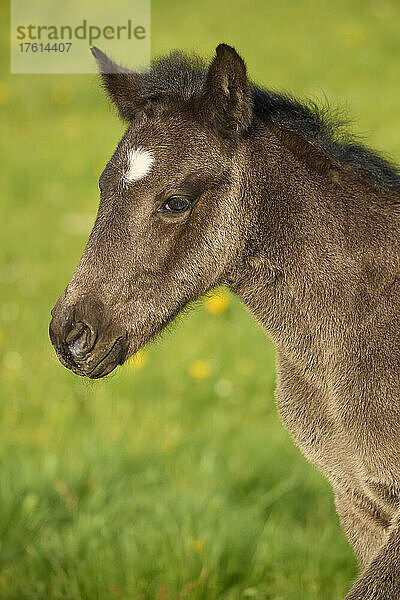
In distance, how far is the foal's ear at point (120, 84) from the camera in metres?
3.00

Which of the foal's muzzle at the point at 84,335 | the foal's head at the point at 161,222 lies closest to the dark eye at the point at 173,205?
the foal's head at the point at 161,222

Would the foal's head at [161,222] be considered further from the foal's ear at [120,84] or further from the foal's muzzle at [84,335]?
the foal's ear at [120,84]

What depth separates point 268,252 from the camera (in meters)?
2.86

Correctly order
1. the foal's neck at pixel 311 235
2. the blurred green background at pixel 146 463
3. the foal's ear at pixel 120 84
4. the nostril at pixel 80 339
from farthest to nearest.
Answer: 1. the blurred green background at pixel 146 463
2. the foal's ear at pixel 120 84
3. the foal's neck at pixel 311 235
4. the nostril at pixel 80 339

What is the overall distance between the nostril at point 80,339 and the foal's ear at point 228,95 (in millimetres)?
788

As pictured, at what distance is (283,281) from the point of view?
288cm

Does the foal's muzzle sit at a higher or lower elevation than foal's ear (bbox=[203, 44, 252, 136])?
lower

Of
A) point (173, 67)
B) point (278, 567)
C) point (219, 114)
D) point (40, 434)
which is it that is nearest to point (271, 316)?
point (219, 114)

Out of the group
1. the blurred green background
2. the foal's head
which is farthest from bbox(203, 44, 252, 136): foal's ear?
the blurred green background

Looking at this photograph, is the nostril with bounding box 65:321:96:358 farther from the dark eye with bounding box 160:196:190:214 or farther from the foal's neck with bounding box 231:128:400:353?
the foal's neck with bounding box 231:128:400:353

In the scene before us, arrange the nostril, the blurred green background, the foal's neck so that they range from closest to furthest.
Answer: the nostril, the foal's neck, the blurred green background

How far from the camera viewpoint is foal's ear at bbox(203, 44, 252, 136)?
2650 mm

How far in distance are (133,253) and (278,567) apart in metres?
1.81

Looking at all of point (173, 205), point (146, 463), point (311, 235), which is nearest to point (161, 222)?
point (173, 205)
